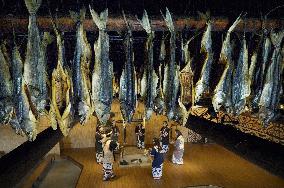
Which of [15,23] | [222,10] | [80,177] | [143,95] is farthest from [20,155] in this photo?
[80,177]

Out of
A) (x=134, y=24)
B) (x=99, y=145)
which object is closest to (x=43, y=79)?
(x=134, y=24)

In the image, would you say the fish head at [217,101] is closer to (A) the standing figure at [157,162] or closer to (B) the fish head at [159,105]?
(B) the fish head at [159,105]

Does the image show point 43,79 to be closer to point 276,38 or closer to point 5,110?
point 5,110

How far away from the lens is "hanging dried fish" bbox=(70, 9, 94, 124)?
2.57 m

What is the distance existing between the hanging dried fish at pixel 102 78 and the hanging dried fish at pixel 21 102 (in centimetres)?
63

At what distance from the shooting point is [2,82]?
8.50 feet

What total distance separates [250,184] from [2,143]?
11.0 metres

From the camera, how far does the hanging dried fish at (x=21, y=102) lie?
2.45 metres

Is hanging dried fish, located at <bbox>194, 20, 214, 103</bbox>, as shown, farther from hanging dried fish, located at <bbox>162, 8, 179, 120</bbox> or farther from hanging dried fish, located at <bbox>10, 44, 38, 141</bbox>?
hanging dried fish, located at <bbox>10, 44, 38, 141</bbox>

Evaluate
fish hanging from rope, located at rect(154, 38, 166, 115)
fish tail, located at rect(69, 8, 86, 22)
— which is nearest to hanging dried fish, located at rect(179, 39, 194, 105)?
fish hanging from rope, located at rect(154, 38, 166, 115)

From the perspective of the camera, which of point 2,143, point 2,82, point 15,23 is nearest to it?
point 15,23

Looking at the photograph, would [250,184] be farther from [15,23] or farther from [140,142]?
[15,23]

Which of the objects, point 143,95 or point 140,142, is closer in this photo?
point 143,95

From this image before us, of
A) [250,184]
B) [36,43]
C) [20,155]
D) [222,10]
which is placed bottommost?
[250,184]
